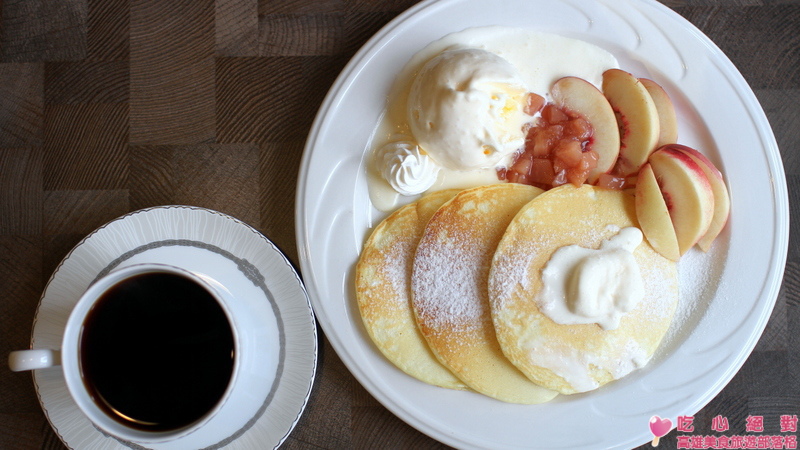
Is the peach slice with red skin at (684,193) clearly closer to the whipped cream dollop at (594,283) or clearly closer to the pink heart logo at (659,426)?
the whipped cream dollop at (594,283)

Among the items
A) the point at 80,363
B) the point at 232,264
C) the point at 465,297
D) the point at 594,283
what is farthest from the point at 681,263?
the point at 80,363

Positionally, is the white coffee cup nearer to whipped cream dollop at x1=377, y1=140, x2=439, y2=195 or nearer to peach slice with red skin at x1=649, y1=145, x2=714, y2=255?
whipped cream dollop at x1=377, y1=140, x2=439, y2=195

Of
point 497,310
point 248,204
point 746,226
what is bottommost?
point 248,204

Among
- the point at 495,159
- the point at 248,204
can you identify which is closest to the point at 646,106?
the point at 495,159

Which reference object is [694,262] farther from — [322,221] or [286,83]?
[286,83]

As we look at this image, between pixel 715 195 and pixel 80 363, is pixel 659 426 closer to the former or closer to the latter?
pixel 715 195

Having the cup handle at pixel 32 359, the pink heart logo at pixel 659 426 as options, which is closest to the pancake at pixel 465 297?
the pink heart logo at pixel 659 426
